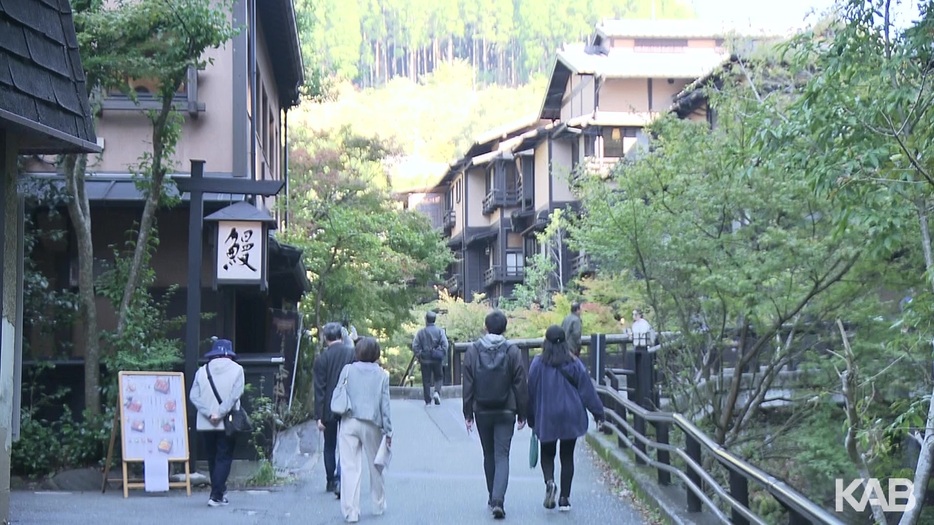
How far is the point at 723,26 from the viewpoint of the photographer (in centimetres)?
2016

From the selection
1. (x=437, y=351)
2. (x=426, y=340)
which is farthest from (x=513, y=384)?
(x=437, y=351)

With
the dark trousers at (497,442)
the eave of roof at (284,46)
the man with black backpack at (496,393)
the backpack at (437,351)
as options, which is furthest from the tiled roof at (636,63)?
the dark trousers at (497,442)

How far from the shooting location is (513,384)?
10.2 m

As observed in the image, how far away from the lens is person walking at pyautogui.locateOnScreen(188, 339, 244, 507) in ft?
36.3

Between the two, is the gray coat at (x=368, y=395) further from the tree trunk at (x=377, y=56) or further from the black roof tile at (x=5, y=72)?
the tree trunk at (x=377, y=56)

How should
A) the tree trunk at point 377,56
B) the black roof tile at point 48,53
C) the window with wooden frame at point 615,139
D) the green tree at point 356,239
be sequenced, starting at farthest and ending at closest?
the tree trunk at point 377,56
the window with wooden frame at point 615,139
the green tree at point 356,239
the black roof tile at point 48,53

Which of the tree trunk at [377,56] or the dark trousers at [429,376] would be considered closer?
the dark trousers at [429,376]

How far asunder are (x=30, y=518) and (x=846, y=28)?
27.5 ft

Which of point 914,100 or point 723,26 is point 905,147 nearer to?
point 914,100

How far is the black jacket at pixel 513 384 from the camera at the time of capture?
33.5 feet

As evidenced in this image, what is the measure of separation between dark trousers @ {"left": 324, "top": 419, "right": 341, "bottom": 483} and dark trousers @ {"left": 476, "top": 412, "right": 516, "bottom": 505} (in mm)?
1994

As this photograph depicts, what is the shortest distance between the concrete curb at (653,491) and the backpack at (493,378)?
5.81 ft

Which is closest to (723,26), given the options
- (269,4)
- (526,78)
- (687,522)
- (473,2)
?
(269,4)

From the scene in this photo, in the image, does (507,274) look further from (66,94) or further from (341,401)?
(66,94)
